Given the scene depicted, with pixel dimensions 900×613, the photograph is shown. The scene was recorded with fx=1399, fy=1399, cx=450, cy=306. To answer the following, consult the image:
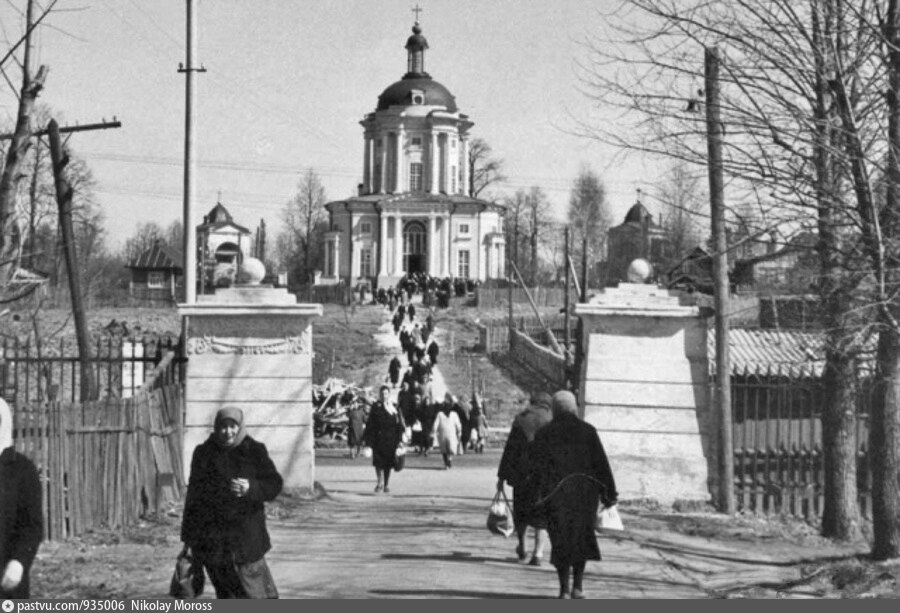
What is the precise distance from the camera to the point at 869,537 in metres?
16.7

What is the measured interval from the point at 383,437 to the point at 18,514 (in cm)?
1273

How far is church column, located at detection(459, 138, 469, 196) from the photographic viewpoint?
98.6 meters

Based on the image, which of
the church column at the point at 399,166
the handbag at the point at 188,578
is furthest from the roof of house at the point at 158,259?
the handbag at the point at 188,578

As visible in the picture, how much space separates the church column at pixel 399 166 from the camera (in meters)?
97.1

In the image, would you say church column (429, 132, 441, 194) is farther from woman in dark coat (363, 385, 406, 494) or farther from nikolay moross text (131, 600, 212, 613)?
nikolay moross text (131, 600, 212, 613)

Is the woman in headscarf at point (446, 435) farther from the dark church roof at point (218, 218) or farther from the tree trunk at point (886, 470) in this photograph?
the dark church roof at point (218, 218)

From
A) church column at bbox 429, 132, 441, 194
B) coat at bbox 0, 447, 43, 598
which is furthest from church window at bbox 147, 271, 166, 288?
coat at bbox 0, 447, 43, 598

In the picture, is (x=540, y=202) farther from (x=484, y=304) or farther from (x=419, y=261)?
(x=484, y=304)

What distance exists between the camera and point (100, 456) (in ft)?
44.6

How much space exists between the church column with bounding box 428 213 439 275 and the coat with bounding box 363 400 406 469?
73.2 metres

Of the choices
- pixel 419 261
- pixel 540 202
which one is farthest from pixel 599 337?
pixel 540 202

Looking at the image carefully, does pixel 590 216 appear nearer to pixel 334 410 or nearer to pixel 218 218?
pixel 218 218

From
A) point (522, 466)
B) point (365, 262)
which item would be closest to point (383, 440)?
point (522, 466)

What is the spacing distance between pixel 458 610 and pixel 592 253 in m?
89.2
